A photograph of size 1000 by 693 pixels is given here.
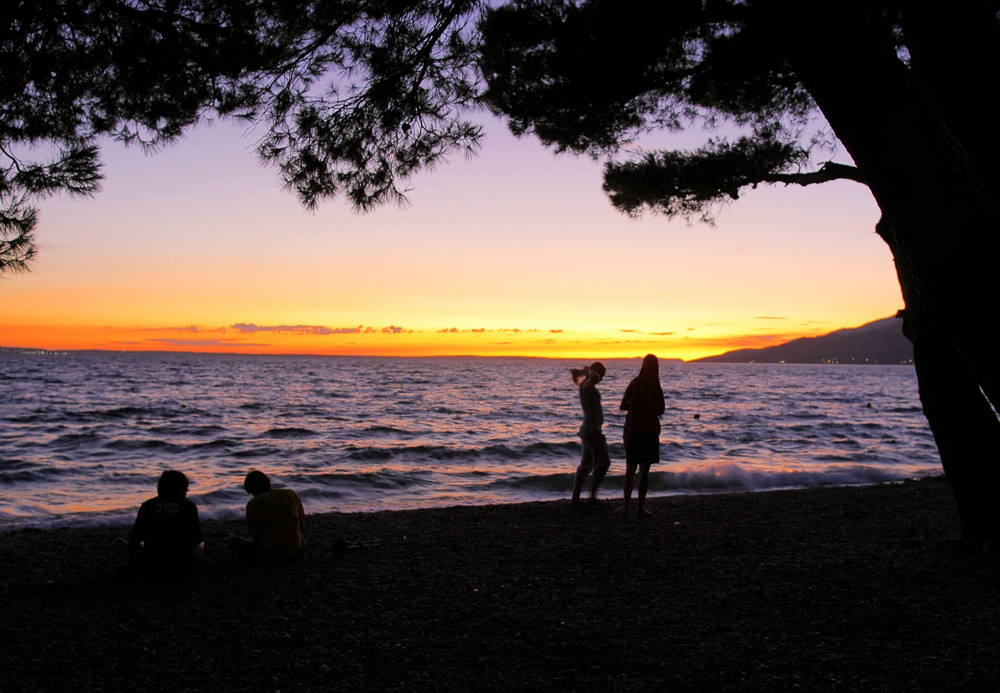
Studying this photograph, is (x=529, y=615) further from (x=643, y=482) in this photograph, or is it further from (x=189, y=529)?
(x=643, y=482)

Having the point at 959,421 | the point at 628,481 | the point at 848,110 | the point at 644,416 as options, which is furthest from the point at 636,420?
the point at 848,110

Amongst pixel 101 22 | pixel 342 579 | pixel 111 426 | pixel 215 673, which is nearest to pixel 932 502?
pixel 342 579

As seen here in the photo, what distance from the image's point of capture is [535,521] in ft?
25.7

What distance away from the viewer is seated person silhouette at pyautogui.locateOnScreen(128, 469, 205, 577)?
17.1ft

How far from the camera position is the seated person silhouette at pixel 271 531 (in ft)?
18.9

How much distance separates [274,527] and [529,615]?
2.46 meters

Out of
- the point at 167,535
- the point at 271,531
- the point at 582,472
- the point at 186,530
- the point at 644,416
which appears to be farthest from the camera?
the point at 582,472

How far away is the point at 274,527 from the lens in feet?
19.1

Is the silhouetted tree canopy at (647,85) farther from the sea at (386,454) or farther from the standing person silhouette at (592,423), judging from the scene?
the sea at (386,454)

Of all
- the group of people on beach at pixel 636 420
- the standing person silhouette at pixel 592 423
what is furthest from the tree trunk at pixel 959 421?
the standing person silhouette at pixel 592 423

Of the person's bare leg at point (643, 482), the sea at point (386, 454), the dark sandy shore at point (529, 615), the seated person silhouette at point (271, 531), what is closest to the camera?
the dark sandy shore at point (529, 615)

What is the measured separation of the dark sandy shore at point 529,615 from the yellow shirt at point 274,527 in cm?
17

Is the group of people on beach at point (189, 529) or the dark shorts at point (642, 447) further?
the dark shorts at point (642, 447)

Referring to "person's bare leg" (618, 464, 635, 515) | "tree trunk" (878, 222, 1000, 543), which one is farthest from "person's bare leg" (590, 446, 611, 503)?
"tree trunk" (878, 222, 1000, 543)
